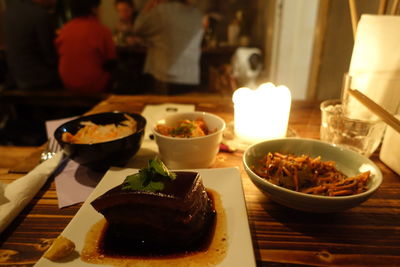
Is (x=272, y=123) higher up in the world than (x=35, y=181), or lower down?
higher up

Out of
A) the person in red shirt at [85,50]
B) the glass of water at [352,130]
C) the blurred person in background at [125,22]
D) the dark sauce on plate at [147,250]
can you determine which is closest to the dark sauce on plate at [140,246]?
the dark sauce on plate at [147,250]

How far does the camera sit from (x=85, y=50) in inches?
144

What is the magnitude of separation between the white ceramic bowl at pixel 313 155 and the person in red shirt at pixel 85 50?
3.33m

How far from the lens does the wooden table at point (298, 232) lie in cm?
76

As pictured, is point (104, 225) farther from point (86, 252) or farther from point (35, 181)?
point (35, 181)

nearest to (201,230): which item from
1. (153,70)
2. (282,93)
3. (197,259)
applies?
(197,259)

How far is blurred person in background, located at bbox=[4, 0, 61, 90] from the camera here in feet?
12.4

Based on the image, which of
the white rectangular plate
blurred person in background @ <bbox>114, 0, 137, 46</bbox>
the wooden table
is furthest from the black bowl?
blurred person in background @ <bbox>114, 0, 137, 46</bbox>

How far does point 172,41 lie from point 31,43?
6.76 ft

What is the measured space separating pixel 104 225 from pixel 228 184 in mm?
438

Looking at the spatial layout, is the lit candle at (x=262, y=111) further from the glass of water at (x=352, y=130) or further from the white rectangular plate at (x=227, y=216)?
the white rectangular plate at (x=227, y=216)

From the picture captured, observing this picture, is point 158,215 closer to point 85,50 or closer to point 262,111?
point 262,111

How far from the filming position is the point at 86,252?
74cm

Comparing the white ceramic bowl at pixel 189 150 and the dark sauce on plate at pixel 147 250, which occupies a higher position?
the white ceramic bowl at pixel 189 150
